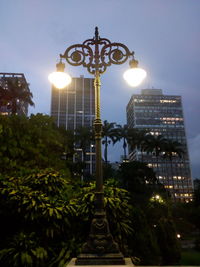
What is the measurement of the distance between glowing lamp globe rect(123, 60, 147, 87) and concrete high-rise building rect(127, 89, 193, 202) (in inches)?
5172

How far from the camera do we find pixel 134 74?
6.25 m

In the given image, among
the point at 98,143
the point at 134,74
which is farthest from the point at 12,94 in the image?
the point at 98,143

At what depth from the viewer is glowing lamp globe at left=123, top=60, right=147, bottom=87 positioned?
20.3 ft

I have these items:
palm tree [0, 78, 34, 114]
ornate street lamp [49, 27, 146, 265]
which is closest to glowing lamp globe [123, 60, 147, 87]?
ornate street lamp [49, 27, 146, 265]

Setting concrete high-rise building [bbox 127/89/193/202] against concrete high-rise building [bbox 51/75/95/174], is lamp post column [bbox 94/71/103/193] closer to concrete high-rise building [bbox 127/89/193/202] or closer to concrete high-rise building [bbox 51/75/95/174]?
concrete high-rise building [bbox 127/89/193/202]

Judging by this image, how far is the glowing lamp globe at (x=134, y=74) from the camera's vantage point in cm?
620

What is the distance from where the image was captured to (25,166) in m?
9.29

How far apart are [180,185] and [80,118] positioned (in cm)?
7773

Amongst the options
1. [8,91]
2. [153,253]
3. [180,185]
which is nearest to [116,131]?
[8,91]

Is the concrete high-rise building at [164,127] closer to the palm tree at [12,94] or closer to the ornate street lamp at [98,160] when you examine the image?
the palm tree at [12,94]

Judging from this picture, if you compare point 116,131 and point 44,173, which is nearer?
point 44,173

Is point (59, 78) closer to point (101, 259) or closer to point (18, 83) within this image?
point (101, 259)

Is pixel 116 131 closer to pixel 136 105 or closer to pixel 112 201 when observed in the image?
pixel 112 201

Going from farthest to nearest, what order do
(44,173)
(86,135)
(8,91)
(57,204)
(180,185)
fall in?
Result: (180,185) → (86,135) → (8,91) → (44,173) → (57,204)
